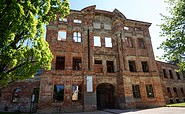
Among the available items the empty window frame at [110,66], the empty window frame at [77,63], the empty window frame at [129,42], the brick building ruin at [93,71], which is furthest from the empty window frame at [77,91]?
the empty window frame at [129,42]

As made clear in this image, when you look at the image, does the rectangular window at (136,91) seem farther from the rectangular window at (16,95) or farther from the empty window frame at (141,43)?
the rectangular window at (16,95)

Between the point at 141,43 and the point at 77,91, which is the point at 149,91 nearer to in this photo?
the point at 141,43

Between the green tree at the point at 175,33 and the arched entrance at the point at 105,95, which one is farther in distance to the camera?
the arched entrance at the point at 105,95

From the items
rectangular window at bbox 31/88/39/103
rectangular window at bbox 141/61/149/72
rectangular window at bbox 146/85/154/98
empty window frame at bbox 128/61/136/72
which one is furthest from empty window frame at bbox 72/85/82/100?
rectangular window at bbox 141/61/149/72

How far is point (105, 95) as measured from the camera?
18.0 m

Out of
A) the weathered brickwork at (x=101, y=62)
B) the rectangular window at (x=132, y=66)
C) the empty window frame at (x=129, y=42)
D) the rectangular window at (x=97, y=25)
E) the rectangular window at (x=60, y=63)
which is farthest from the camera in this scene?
the empty window frame at (x=129, y=42)

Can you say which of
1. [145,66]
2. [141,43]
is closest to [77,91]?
[145,66]

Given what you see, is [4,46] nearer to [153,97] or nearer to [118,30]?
[118,30]

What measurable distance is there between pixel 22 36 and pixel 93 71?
998 cm

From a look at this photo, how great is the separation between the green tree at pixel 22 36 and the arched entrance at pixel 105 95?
36.3 ft

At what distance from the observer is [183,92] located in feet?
84.8

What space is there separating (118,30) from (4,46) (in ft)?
48.9

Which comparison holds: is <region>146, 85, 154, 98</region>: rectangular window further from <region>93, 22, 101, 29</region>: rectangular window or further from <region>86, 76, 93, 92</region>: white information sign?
<region>93, 22, 101, 29</region>: rectangular window

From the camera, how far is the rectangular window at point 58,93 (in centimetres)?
1423
